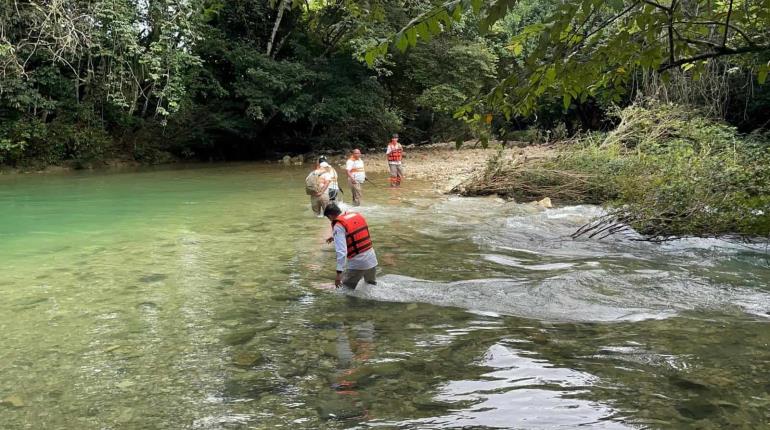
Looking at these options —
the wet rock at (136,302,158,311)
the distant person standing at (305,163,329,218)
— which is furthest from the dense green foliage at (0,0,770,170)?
the wet rock at (136,302,158,311)

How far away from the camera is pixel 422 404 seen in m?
4.85

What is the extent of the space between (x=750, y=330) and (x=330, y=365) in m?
4.30

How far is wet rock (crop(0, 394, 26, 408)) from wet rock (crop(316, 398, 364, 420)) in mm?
2428

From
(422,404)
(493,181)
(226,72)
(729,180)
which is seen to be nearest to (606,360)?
(422,404)

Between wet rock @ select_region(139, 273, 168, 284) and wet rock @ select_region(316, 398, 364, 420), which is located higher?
wet rock @ select_region(139, 273, 168, 284)

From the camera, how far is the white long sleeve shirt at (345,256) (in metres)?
8.02

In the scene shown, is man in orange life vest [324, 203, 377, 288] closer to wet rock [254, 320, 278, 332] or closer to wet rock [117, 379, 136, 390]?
wet rock [254, 320, 278, 332]

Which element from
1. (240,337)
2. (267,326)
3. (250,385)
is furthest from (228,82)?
(250,385)

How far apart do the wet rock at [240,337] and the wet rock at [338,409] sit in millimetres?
1811

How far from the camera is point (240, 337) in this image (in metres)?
6.57

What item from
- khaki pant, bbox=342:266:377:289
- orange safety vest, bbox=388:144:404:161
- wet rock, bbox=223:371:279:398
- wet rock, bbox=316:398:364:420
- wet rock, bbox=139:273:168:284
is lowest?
wet rock, bbox=223:371:279:398

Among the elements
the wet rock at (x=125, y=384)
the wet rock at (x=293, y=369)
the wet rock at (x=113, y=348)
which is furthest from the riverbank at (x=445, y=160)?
the wet rock at (x=125, y=384)

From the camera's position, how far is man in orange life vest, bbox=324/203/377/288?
8.05m

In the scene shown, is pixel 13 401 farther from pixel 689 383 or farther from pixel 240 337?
pixel 689 383
